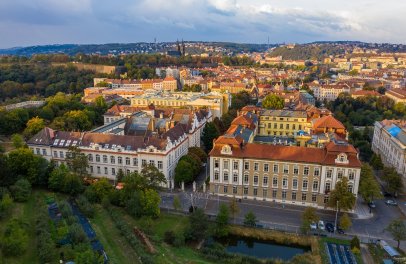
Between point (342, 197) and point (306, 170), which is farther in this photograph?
point (306, 170)

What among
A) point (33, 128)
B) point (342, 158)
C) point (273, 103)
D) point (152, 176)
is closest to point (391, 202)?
point (342, 158)

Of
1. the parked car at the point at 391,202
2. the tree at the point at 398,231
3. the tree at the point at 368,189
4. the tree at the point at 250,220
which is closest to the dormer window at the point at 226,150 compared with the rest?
the tree at the point at 250,220

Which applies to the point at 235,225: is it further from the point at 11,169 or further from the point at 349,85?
the point at 349,85

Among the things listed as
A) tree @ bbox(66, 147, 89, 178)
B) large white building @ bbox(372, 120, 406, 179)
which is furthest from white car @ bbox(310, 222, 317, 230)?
tree @ bbox(66, 147, 89, 178)

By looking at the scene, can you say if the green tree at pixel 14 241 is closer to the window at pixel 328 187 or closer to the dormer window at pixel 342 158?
the window at pixel 328 187

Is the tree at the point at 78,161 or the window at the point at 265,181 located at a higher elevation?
the tree at the point at 78,161

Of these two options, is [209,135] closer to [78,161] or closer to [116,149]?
[116,149]

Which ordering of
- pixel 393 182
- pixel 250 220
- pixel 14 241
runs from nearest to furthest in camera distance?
pixel 14 241 → pixel 250 220 → pixel 393 182
